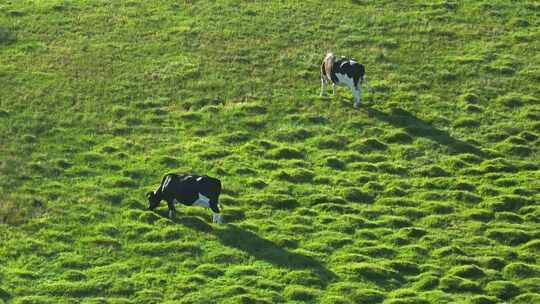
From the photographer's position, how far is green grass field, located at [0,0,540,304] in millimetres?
32969

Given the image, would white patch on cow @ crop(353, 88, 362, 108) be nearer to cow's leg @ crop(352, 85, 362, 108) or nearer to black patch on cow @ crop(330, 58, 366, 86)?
cow's leg @ crop(352, 85, 362, 108)

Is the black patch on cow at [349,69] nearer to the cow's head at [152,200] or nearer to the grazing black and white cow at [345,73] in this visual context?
the grazing black and white cow at [345,73]

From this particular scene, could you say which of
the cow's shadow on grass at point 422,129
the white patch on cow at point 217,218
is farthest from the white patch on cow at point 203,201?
the cow's shadow on grass at point 422,129

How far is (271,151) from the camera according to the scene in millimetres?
42344

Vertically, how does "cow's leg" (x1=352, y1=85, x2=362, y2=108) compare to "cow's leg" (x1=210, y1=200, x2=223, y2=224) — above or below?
above

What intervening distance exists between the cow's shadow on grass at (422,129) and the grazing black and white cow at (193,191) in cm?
1116

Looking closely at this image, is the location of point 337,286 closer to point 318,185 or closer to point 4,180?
point 318,185

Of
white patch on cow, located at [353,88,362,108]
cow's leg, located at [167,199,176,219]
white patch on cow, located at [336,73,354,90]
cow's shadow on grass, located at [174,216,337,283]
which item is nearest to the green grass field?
cow's shadow on grass, located at [174,216,337,283]

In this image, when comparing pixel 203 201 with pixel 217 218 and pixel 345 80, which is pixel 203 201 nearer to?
pixel 217 218

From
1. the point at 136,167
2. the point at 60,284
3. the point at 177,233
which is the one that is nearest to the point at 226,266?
the point at 177,233

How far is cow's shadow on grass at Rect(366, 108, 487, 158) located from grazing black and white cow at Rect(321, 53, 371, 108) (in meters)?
1.19

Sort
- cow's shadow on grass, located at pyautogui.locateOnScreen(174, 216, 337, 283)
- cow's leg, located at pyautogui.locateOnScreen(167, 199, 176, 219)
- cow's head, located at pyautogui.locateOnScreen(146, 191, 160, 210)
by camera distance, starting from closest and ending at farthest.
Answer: cow's shadow on grass, located at pyautogui.locateOnScreen(174, 216, 337, 283) < cow's leg, located at pyautogui.locateOnScreen(167, 199, 176, 219) < cow's head, located at pyautogui.locateOnScreen(146, 191, 160, 210)

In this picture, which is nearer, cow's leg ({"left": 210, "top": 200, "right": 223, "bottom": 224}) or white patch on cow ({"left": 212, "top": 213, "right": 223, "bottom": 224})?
cow's leg ({"left": 210, "top": 200, "right": 223, "bottom": 224})

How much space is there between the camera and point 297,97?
156ft
